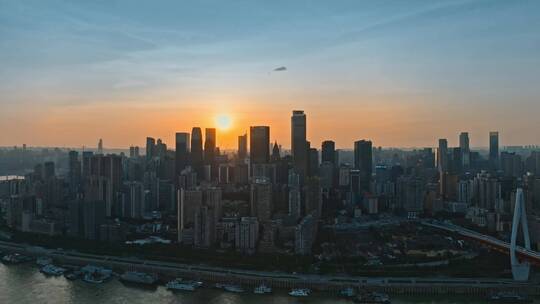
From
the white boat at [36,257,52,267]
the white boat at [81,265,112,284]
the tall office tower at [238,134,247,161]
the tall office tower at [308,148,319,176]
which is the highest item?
the tall office tower at [238,134,247,161]

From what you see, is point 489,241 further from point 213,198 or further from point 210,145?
point 210,145

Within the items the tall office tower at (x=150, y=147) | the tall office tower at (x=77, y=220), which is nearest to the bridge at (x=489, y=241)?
the tall office tower at (x=77, y=220)

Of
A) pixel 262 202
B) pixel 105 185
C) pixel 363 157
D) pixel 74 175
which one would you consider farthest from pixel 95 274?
pixel 363 157

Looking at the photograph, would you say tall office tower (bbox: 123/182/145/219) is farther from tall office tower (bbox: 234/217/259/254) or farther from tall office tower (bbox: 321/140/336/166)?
tall office tower (bbox: 321/140/336/166)

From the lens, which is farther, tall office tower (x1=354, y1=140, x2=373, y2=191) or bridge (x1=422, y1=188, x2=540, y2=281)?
tall office tower (x1=354, y1=140, x2=373, y2=191)

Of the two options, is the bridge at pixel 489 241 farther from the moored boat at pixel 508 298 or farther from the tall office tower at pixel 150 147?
the tall office tower at pixel 150 147

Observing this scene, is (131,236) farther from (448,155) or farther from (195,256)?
(448,155)

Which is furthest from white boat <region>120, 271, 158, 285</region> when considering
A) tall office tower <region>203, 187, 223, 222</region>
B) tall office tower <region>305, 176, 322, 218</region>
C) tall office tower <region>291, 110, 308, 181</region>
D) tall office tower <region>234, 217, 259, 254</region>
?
tall office tower <region>291, 110, 308, 181</region>
